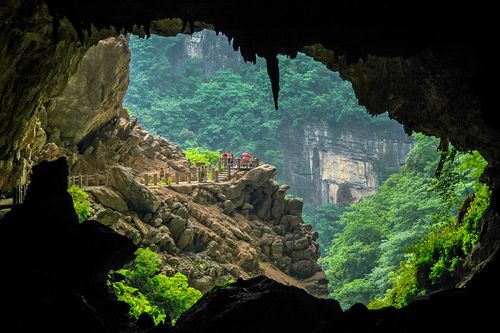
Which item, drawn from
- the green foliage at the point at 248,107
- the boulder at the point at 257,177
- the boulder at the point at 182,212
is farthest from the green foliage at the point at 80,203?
the green foliage at the point at 248,107

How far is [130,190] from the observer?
27000mm

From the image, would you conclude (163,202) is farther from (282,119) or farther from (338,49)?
(282,119)

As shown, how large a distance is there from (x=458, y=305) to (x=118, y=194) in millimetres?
18749

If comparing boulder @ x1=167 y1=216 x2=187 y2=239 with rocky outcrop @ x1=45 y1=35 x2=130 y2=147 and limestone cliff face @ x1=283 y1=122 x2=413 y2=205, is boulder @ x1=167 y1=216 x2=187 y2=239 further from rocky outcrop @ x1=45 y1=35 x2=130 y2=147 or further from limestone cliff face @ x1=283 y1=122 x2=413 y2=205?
limestone cliff face @ x1=283 y1=122 x2=413 y2=205

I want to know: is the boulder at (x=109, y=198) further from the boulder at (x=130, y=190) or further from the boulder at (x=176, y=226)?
the boulder at (x=176, y=226)

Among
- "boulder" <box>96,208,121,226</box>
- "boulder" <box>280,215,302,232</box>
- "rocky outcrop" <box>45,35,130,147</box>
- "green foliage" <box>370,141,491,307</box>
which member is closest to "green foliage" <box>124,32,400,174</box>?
"boulder" <box>280,215,302,232</box>

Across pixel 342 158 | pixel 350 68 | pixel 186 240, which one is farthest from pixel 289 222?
pixel 342 158

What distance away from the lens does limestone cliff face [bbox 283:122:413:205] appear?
2707 inches

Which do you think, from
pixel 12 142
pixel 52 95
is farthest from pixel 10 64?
pixel 52 95

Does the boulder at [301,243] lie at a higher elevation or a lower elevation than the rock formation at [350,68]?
lower

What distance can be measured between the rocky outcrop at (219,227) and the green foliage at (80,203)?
2.75 feet

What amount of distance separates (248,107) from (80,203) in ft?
154

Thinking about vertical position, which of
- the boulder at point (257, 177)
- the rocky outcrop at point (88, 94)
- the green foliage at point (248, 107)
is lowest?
the boulder at point (257, 177)

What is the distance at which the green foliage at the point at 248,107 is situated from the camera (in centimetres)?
6875
